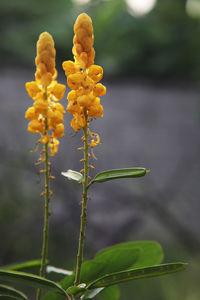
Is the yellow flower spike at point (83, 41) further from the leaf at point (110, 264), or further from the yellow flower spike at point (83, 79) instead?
the leaf at point (110, 264)

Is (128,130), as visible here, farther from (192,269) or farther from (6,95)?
(192,269)

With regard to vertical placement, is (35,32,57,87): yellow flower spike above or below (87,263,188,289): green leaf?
above

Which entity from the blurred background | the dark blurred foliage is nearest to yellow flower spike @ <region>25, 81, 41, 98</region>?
the blurred background

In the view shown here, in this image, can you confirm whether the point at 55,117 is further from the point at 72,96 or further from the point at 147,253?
the point at 147,253

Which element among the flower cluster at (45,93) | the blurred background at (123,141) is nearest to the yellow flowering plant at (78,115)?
the flower cluster at (45,93)

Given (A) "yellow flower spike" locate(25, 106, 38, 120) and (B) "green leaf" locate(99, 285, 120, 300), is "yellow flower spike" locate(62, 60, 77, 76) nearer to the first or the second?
(A) "yellow flower spike" locate(25, 106, 38, 120)

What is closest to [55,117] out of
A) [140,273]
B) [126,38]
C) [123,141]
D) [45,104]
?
[45,104]
